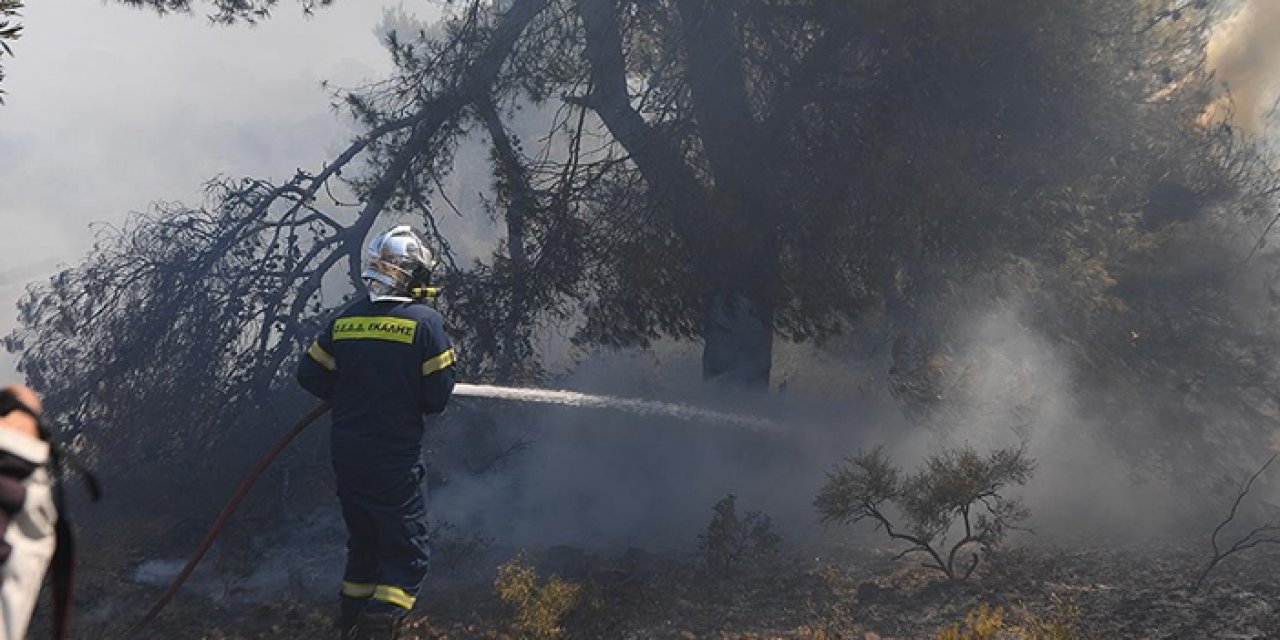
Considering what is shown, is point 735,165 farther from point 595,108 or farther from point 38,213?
point 38,213

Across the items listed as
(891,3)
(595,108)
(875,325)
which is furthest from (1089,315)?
(595,108)

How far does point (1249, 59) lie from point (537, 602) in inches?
471

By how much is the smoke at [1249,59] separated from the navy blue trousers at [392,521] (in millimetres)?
12037

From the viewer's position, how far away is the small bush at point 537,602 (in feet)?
16.0

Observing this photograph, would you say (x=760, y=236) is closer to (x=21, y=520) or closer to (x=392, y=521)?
(x=392, y=521)

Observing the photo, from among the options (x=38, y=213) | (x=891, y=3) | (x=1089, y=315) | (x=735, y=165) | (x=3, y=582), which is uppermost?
(x=38, y=213)

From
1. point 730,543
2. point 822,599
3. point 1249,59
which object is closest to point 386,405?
point 822,599

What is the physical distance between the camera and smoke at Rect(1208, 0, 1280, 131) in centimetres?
1201

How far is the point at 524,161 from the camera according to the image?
8633 millimetres

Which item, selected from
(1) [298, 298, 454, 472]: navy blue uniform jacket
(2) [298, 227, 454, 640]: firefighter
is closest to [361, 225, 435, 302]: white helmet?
(2) [298, 227, 454, 640]: firefighter

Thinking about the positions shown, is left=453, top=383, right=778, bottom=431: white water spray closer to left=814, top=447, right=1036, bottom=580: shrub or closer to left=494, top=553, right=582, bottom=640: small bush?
left=814, top=447, right=1036, bottom=580: shrub

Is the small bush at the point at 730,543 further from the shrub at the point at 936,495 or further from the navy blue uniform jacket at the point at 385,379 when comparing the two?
the navy blue uniform jacket at the point at 385,379

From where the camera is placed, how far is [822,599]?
17.5 feet

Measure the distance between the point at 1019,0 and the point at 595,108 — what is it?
11.0 ft
